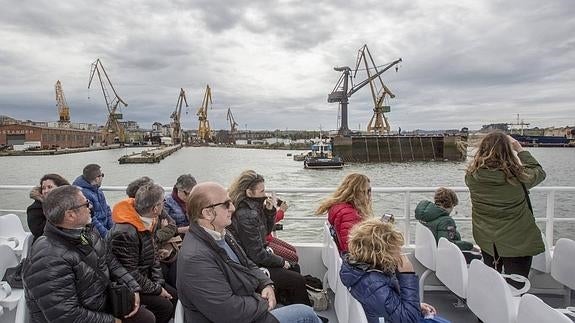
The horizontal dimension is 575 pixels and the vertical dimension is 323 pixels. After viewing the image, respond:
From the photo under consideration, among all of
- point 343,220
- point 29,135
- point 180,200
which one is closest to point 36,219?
point 180,200

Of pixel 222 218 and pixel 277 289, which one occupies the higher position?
pixel 222 218

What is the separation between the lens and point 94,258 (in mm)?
1847

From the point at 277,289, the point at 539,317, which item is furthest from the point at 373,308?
the point at 277,289

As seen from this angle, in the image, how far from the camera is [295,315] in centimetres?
190

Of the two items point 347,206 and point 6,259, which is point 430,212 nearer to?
point 347,206

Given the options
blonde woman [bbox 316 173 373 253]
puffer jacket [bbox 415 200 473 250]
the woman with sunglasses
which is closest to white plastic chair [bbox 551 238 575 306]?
puffer jacket [bbox 415 200 473 250]

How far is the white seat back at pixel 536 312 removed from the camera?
4.36 feet

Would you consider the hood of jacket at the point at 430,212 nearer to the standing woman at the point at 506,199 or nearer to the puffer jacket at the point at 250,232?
the standing woman at the point at 506,199

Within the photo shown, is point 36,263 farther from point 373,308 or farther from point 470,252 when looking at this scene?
point 470,252

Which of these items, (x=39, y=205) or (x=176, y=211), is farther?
(x=176, y=211)

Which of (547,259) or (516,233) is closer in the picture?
(516,233)

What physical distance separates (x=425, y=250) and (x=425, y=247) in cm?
2

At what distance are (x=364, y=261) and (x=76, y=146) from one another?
100119mm

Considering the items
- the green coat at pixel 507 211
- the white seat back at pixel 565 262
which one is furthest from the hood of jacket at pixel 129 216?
the white seat back at pixel 565 262
